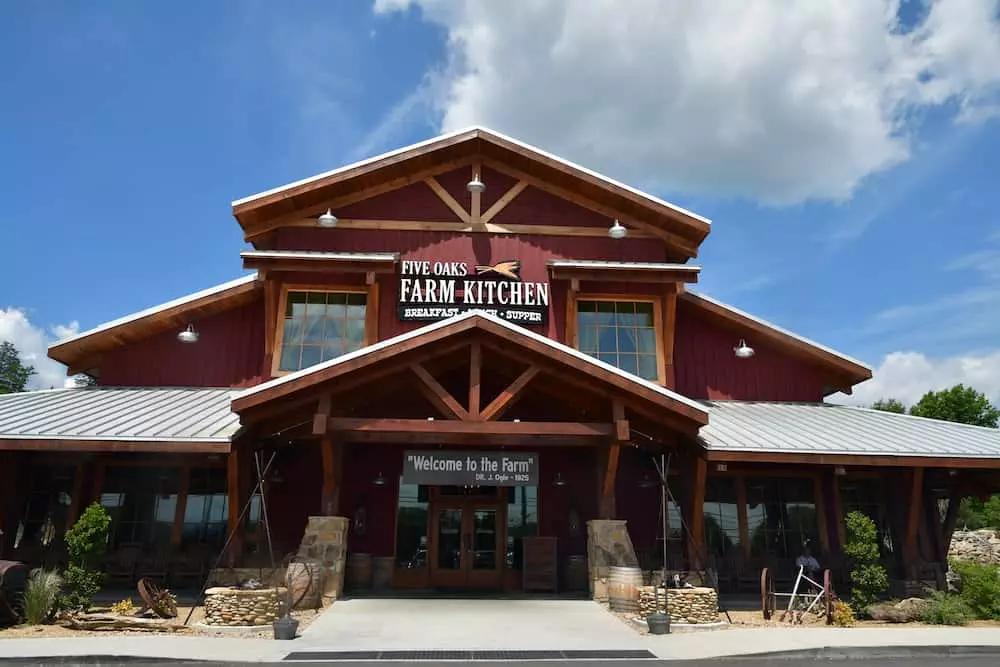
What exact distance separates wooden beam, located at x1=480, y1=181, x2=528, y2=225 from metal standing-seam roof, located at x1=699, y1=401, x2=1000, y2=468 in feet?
22.7

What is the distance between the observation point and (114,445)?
12.6 m

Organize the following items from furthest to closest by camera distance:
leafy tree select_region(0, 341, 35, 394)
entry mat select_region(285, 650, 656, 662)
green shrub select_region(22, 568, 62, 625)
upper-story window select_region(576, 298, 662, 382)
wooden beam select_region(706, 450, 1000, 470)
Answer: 1. leafy tree select_region(0, 341, 35, 394)
2. upper-story window select_region(576, 298, 662, 382)
3. wooden beam select_region(706, 450, 1000, 470)
4. green shrub select_region(22, 568, 62, 625)
5. entry mat select_region(285, 650, 656, 662)

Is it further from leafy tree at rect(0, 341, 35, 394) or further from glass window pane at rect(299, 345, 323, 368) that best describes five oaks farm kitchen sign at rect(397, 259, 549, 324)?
leafy tree at rect(0, 341, 35, 394)

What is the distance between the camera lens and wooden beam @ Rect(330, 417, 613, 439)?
13.1 meters

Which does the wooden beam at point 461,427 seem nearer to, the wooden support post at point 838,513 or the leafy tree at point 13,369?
the wooden support post at point 838,513

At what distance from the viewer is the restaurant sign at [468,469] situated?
13.1m

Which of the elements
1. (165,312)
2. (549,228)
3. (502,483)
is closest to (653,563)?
(502,483)

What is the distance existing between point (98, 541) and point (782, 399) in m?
15.3

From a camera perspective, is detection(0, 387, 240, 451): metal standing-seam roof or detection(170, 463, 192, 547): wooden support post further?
detection(170, 463, 192, 547): wooden support post

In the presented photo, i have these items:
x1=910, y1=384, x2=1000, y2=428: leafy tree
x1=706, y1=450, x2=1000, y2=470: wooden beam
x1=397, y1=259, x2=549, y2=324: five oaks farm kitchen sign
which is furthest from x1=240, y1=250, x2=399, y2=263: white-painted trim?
x1=910, y1=384, x2=1000, y2=428: leafy tree

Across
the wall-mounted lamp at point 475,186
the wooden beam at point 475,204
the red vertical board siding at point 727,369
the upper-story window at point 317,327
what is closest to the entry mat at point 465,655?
the upper-story window at point 317,327

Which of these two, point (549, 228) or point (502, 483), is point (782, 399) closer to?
point (549, 228)

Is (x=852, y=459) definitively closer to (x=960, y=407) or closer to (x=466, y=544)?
(x=466, y=544)

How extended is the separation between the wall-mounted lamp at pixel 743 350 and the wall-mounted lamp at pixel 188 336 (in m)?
13.0
